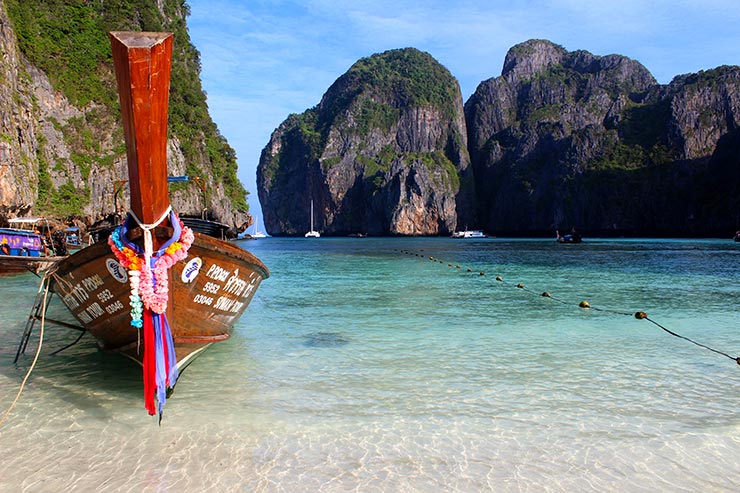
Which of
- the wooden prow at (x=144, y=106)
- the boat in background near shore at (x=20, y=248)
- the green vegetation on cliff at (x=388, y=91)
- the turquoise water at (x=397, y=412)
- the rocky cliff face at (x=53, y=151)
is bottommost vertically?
the turquoise water at (x=397, y=412)

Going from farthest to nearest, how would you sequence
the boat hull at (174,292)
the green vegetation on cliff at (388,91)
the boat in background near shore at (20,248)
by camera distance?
the green vegetation on cliff at (388,91), the boat in background near shore at (20,248), the boat hull at (174,292)

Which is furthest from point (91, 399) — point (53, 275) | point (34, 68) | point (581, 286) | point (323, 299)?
point (34, 68)

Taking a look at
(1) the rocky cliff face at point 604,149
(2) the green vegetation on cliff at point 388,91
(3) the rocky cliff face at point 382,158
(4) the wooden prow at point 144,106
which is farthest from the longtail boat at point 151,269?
(2) the green vegetation on cliff at point 388,91

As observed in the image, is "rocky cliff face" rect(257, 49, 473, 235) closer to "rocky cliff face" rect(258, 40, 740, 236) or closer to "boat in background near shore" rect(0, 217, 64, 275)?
"rocky cliff face" rect(258, 40, 740, 236)

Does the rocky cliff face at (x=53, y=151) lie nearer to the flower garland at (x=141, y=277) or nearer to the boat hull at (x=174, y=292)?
the boat hull at (x=174, y=292)

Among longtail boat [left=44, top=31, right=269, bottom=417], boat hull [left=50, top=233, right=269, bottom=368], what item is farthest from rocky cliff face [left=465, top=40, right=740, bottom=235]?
longtail boat [left=44, top=31, right=269, bottom=417]

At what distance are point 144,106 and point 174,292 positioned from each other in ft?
8.59

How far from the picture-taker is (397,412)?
5594 mm

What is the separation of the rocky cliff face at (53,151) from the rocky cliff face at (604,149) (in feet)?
278

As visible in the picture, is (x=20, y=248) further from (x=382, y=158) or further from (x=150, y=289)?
(x=382, y=158)

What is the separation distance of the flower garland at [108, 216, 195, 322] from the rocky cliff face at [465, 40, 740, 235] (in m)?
97.4

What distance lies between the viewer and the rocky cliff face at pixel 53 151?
3203 cm

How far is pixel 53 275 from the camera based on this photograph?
6891 millimetres

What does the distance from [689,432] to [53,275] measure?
7607mm
